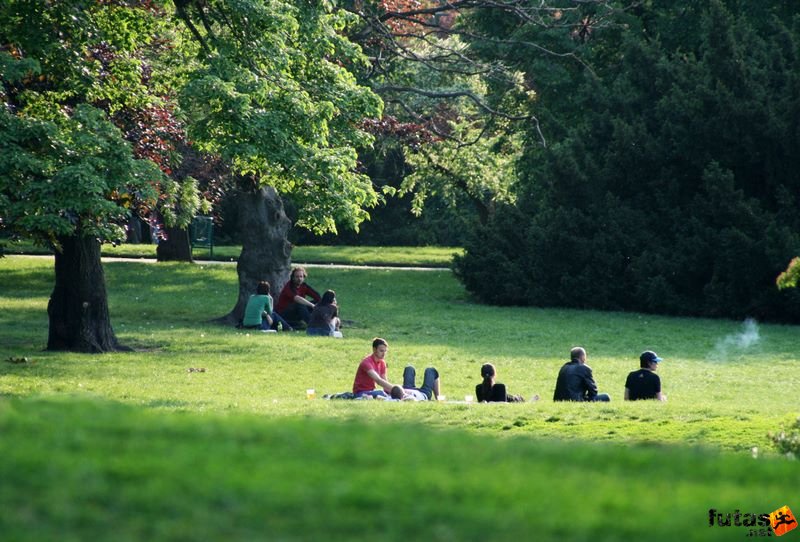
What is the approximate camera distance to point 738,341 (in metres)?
26.8

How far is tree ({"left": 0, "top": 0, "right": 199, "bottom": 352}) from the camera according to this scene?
55.8ft

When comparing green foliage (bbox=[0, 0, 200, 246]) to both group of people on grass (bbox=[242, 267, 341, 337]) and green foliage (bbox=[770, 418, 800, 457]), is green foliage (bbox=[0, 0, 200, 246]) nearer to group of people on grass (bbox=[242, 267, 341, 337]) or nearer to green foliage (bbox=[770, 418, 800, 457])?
group of people on grass (bbox=[242, 267, 341, 337])

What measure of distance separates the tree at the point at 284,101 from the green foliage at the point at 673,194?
11.9 meters

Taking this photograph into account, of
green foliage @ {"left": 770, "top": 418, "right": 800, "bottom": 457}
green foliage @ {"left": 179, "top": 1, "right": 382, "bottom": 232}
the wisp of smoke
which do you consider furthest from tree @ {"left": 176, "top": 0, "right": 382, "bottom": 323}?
green foliage @ {"left": 770, "top": 418, "right": 800, "bottom": 457}

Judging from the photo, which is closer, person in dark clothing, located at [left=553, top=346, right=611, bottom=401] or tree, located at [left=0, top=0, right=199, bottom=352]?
person in dark clothing, located at [left=553, top=346, right=611, bottom=401]

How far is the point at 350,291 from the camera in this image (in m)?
35.9

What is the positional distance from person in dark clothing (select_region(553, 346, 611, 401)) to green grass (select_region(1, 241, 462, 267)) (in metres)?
28.7

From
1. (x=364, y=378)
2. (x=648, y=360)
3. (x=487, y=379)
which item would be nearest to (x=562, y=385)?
(x=487, y=379)

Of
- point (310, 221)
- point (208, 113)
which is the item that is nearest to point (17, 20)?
point (208, 113)

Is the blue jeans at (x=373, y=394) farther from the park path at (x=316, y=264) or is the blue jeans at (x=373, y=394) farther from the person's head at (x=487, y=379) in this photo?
the park path at (x=316, y=264)

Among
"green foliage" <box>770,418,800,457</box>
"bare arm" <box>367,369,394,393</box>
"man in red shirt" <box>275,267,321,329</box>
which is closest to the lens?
"green foliage" <box>770,418,800,457</box>

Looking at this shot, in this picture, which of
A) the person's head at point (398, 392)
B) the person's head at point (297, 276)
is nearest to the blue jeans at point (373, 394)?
the person's head at point (398, 392)

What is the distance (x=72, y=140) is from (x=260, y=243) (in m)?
11.6

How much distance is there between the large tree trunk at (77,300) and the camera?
2166 centimetres
